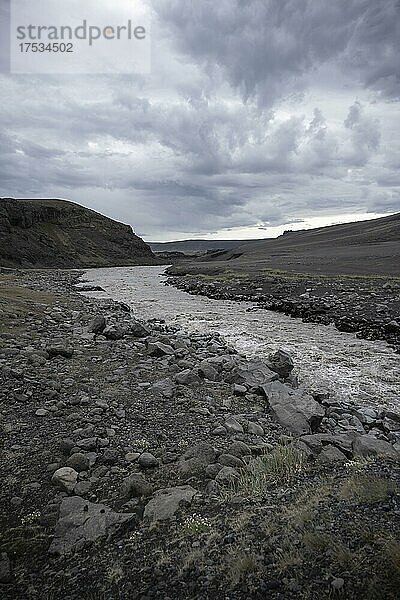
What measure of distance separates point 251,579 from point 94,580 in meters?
1.41

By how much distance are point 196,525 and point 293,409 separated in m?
3.85

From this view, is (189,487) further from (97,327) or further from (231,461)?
(97,327)

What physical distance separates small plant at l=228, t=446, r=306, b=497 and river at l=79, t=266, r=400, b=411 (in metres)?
4.27

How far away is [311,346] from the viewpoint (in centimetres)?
1493

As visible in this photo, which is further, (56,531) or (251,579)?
(56,531)

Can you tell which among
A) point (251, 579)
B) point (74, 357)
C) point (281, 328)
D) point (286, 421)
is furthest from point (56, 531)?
point (281, 328)

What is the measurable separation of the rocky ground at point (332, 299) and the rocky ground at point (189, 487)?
8.76m

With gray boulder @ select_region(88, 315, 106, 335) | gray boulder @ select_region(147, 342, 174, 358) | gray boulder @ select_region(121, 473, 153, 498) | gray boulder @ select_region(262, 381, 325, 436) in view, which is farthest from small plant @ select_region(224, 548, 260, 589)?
gray boulder @ select_region(88, 315, 106, 335)

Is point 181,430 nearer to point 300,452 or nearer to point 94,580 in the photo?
point 300,452

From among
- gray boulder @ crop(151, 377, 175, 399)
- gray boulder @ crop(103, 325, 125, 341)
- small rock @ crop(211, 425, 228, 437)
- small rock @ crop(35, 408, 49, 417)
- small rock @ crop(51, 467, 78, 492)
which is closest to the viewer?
small rock @ crop(51, 467, 78, 492)

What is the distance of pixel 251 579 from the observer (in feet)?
→ 11.5

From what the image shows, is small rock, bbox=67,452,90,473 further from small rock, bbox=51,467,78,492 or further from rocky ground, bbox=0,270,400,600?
small rock, bbox=51,467,78,492

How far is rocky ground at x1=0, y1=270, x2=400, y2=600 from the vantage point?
360cm

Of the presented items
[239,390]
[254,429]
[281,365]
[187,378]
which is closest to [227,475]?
[254,429]
